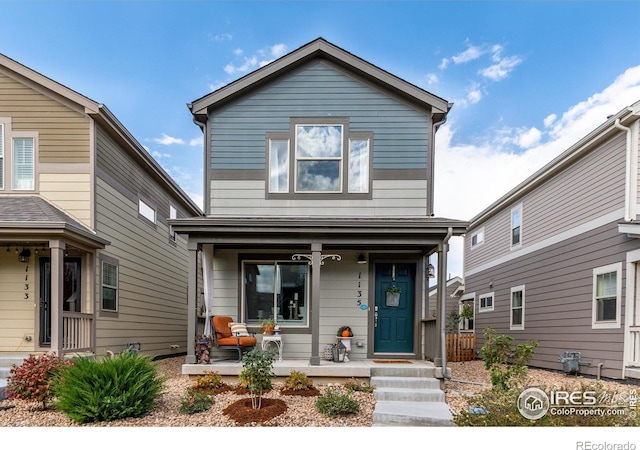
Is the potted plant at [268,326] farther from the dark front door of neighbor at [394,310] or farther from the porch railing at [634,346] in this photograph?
the porch railing at [634,346]

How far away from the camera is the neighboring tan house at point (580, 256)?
A: 775 cm

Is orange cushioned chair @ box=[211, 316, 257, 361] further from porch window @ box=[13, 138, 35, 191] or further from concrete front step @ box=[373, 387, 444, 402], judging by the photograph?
porch window @ box=[13, 138, 35, 191]

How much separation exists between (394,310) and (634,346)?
4503 millimetres

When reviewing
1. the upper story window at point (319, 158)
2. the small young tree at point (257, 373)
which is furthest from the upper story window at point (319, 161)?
the small young tree at point (257, 373)

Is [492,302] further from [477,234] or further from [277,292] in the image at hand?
[277,292]

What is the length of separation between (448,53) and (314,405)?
9074 millimetres

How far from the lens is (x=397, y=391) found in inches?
248

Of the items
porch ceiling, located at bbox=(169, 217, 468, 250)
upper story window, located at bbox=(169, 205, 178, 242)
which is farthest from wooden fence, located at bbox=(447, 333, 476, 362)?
upper story window, located at bbox=(169, 205, 178, 242)

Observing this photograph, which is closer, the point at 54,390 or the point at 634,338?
the point at 54,390

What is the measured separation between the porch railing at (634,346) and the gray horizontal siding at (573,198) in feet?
7.96

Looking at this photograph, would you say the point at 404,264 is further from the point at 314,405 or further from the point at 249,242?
the point at 314,405

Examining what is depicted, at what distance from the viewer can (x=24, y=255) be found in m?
8.00
